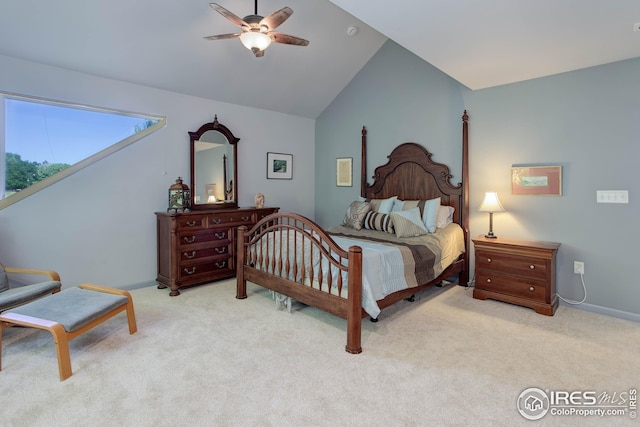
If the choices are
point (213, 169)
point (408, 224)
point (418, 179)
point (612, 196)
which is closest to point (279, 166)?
point (213, 169)

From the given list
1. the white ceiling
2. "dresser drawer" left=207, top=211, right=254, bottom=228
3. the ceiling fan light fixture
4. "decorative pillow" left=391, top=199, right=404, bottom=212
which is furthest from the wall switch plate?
"dresser drawer" left=207, top=211, right=254, bottom=228

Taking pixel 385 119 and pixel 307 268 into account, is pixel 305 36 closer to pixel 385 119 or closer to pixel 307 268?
pixel 385 119

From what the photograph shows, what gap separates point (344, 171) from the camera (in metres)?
5.72

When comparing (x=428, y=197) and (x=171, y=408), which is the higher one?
(x=428, y=197)

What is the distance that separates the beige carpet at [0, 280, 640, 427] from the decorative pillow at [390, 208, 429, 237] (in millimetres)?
917

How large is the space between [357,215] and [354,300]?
2.10 meters

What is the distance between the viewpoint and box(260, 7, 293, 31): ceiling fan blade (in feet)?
8.51

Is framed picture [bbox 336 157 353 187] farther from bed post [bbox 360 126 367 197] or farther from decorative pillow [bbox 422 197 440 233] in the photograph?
decorative pillow [bbox 422 197 440 233]

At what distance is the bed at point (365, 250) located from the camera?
2.71 m

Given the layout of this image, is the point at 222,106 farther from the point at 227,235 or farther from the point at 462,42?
the point at 462,42

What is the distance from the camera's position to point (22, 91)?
334 centimetres

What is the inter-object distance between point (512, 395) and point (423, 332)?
3.00 ft

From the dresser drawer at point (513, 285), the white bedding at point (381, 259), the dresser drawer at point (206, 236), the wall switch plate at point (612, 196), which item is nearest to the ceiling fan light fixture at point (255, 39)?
the white bedding at point (381, 259)

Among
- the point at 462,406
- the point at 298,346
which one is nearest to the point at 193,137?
the point at 298,346
